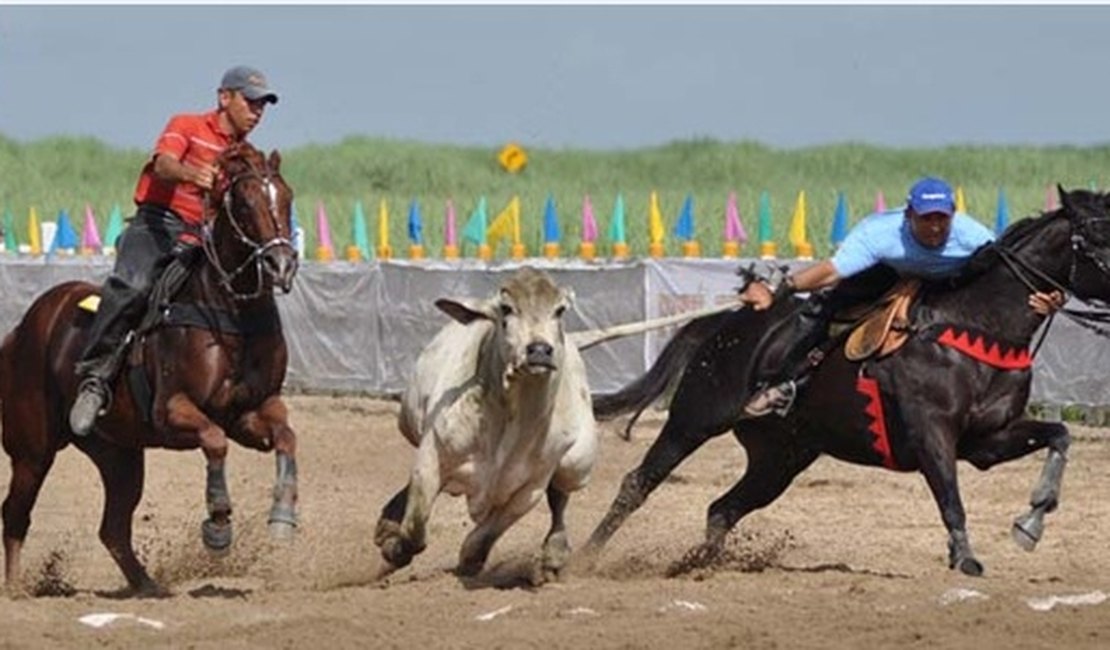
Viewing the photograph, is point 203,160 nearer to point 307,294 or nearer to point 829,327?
point 829,327

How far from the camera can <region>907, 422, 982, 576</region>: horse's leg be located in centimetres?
1284

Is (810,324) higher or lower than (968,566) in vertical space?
higher

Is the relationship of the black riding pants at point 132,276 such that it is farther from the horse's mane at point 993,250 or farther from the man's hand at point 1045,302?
the man's hand at point 1045,302

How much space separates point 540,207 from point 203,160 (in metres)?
32.9

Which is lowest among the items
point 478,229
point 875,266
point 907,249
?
point 478,229

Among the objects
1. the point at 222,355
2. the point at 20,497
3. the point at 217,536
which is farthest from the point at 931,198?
the point at 20,497

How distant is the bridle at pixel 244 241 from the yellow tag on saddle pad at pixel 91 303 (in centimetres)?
100

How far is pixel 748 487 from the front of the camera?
14.6 m

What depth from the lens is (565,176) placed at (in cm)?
6475

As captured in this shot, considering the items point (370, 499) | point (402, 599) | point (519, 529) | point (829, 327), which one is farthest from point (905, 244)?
point (370, 499)

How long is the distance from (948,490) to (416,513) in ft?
8.58

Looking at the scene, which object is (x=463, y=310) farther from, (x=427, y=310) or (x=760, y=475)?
(x=427, y=310)

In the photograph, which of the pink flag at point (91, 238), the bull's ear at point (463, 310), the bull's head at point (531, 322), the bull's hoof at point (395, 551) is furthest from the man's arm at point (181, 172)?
the pink flag at point (91, 238)

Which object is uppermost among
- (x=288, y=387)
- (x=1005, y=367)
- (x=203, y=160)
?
(x=203, y=160)
